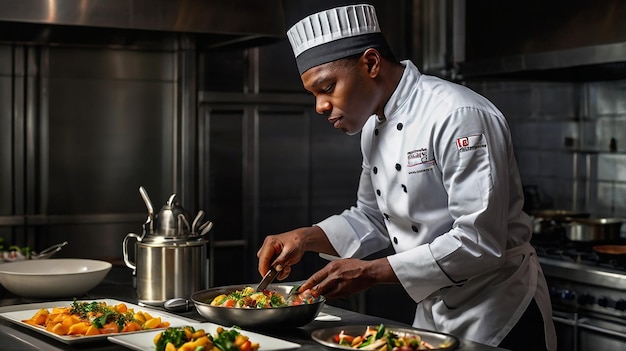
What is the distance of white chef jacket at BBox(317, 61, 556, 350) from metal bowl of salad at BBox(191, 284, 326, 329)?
29 centimetres

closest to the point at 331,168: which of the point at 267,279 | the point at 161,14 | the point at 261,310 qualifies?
the point at 161,14

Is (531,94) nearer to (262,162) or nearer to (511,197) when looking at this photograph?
(262,162)

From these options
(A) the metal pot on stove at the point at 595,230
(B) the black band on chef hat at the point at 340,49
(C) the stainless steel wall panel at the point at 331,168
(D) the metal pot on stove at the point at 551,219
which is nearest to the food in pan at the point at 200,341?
(B) the black band on chef hat at the point at 340,49

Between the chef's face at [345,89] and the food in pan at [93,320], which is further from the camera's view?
the chef's face at [345,89]

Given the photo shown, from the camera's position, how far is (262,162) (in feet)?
16.9

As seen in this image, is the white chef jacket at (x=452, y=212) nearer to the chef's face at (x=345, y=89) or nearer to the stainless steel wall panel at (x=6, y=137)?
the chef's face at (x=345, y=89)

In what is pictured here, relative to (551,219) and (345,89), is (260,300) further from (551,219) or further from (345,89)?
(551,219)

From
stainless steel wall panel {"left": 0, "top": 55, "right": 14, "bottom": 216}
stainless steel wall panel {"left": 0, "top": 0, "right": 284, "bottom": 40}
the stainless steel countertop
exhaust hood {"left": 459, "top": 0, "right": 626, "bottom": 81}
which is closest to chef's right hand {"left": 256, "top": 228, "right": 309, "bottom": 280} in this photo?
the stainless steel countertop

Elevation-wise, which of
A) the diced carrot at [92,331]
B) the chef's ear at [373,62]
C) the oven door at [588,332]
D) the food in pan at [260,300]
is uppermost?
the chef's ear at [373,62]

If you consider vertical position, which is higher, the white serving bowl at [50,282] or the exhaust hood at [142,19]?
the exhaust hood at [142,19]

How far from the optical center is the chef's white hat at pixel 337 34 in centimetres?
252

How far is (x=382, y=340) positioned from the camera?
190cm

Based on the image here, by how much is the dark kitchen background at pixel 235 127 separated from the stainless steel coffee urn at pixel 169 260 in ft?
5.34

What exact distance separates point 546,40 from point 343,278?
7.55ft
